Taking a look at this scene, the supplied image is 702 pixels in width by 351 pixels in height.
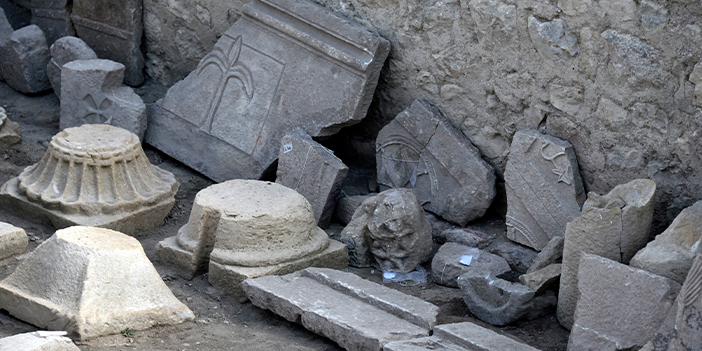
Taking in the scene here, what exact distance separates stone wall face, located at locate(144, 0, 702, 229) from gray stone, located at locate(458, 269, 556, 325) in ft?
2.74

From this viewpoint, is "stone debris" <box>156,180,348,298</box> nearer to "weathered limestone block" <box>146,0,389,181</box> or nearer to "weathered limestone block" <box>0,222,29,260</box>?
"weathered limestone block" <box>0,222,29,260</box>

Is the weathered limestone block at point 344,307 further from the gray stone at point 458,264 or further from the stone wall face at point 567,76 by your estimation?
the stone wall face at point 567,76

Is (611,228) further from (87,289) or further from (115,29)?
(115,29)

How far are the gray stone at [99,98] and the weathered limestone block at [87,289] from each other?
227cm

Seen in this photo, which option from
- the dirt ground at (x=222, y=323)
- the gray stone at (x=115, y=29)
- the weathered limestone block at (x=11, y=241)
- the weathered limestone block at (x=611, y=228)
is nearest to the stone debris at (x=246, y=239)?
the dirt ground at (x=222, y=323)

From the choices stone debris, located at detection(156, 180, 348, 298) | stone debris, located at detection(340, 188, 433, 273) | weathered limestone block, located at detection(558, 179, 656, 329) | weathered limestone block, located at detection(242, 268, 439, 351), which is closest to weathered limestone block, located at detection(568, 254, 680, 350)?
weathered limestone block, located at detection(558, 179, 656, 329)

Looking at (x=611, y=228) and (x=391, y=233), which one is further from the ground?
(x=611, y=228)

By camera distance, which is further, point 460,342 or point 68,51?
point 68,51

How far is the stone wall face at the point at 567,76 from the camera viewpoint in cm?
418

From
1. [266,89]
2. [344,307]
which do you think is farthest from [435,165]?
[344,307]

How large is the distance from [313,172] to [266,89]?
860 mm

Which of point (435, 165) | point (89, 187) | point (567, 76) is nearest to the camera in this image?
point (567, 76)

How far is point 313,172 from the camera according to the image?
5.34m

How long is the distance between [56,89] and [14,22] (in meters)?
1.51
